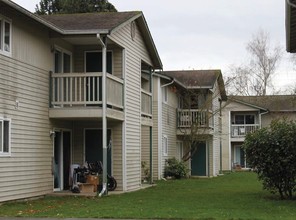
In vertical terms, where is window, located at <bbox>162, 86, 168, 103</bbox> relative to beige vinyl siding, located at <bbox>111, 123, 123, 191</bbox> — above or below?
above

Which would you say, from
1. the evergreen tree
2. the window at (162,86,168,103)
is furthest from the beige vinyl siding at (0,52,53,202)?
the evergreen tree

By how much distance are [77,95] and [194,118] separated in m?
17.0

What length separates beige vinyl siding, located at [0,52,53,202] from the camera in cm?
1638

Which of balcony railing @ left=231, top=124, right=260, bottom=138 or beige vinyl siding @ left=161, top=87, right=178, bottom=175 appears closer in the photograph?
beige vinyl siding @ left=161, top=87, right=178, bottom=175

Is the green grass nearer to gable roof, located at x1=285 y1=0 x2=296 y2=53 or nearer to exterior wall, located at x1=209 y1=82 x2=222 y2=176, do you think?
gable roof, located at x1=285 y1=0 x2=296 y2=53

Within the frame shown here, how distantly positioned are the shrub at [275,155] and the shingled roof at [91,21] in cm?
626

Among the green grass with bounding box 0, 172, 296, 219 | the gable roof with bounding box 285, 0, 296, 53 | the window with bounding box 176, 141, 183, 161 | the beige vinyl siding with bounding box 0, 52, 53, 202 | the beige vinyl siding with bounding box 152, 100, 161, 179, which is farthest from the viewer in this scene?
the window with bounding box 176, 141, 183, 161

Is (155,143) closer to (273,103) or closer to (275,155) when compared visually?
(275,155)

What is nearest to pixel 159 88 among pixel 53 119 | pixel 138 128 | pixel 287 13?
pixel 138 128

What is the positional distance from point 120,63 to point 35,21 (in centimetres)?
489

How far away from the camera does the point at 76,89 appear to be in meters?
19.3

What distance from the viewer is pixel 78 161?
2231cm

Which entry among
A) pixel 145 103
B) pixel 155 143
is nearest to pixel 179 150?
pixel 155 143

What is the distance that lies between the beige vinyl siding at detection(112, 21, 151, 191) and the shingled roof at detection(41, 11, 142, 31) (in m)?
0.46
